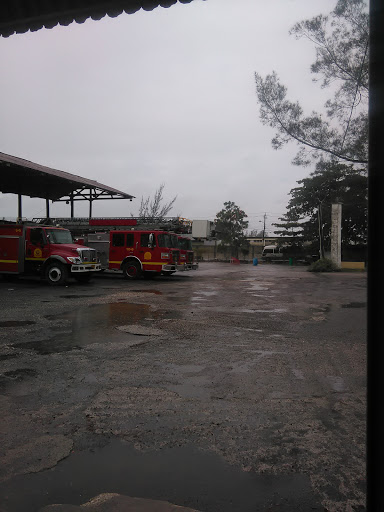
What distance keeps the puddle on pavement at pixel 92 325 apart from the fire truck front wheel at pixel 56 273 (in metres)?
5.96

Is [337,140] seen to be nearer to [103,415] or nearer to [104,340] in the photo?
[104,340]

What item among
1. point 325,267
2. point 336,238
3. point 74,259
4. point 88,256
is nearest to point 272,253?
point 336,238

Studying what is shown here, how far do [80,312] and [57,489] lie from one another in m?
7.11

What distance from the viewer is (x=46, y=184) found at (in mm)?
21219

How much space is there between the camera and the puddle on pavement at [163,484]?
2.34m

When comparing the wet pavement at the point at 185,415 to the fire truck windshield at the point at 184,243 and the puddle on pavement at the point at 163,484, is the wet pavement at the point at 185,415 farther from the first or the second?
the fire truck windshield at the point at 184,243

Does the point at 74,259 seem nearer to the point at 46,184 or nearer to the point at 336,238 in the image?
the point at 46,184

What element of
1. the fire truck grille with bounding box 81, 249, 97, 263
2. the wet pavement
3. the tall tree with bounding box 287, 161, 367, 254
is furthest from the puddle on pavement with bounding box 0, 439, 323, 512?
the tall tree with bounding box 287, 161, 367, 254

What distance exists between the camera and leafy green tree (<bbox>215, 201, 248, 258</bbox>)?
178 feet

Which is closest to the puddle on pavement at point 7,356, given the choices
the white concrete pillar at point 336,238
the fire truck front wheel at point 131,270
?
the fire truck front wheel at point 131,270

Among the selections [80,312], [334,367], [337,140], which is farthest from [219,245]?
[334,367]

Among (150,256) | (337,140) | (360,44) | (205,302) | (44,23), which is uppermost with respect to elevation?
(360,44)

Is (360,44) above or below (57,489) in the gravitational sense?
above

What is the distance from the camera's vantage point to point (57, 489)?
2463 mm
